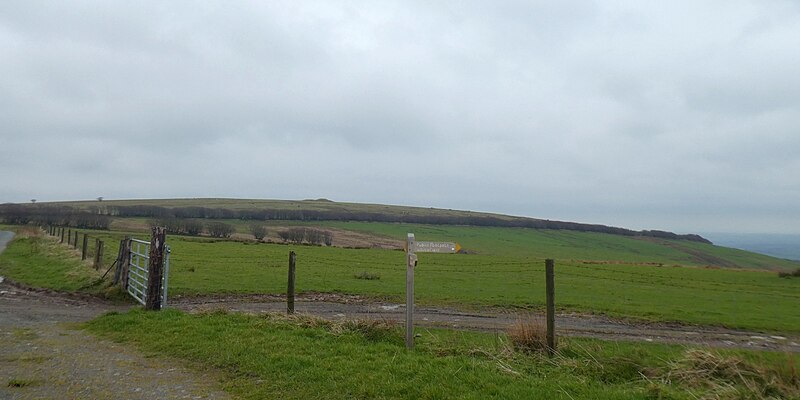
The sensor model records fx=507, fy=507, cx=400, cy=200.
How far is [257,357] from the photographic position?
26.0 feet

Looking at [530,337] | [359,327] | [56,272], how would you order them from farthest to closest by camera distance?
[56,272] < [359,327] < [530,337]

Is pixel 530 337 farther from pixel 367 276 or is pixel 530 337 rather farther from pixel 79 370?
pixel 367 276

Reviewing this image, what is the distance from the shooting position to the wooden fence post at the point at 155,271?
1236 cm

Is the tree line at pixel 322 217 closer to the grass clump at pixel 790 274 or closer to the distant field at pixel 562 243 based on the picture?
the distant field at pixel 562 243

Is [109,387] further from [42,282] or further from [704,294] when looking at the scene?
[704,294]

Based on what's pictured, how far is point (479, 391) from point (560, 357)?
2628mm

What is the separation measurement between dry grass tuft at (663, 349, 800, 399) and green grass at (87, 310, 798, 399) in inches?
3.3

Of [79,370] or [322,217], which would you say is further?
[322,217]

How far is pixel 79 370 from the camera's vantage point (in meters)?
7.48

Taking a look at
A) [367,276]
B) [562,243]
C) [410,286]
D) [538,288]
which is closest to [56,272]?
[367,276]

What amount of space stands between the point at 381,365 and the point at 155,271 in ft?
25.2

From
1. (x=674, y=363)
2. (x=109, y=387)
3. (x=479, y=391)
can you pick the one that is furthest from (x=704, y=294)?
(x=109, y=387)

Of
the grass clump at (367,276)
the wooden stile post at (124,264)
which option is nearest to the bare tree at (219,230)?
the grass clump at (367,276)

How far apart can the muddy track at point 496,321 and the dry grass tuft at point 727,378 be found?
21.4 ft
